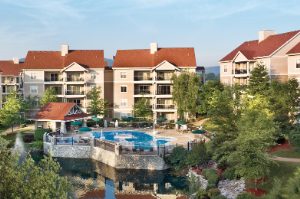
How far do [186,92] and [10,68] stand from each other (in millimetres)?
38414

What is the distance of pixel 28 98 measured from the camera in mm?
62094

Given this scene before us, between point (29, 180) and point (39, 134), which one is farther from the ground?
point (29, 180)

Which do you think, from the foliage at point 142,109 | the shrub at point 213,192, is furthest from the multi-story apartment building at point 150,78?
the shrub at point 213,192

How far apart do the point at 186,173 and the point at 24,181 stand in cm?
2496

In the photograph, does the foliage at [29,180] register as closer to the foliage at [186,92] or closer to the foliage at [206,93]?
the foliage at [186,92]

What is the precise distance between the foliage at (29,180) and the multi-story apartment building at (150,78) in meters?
47.6

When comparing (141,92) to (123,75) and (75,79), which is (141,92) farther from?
(75,79)

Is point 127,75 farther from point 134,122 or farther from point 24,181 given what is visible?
point 24,181

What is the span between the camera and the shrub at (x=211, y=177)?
29.4m


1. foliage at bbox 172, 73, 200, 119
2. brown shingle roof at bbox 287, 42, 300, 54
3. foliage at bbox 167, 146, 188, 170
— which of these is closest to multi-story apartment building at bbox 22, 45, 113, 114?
foliage at bbox 172, 73, 200, 119

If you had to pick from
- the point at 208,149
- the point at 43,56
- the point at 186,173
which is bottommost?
the point at 186,173

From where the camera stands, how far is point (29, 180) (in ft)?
41.0

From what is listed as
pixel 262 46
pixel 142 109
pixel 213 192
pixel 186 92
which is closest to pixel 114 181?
pixel 213 192

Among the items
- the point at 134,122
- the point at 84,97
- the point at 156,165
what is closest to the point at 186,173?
the point at 156,165
